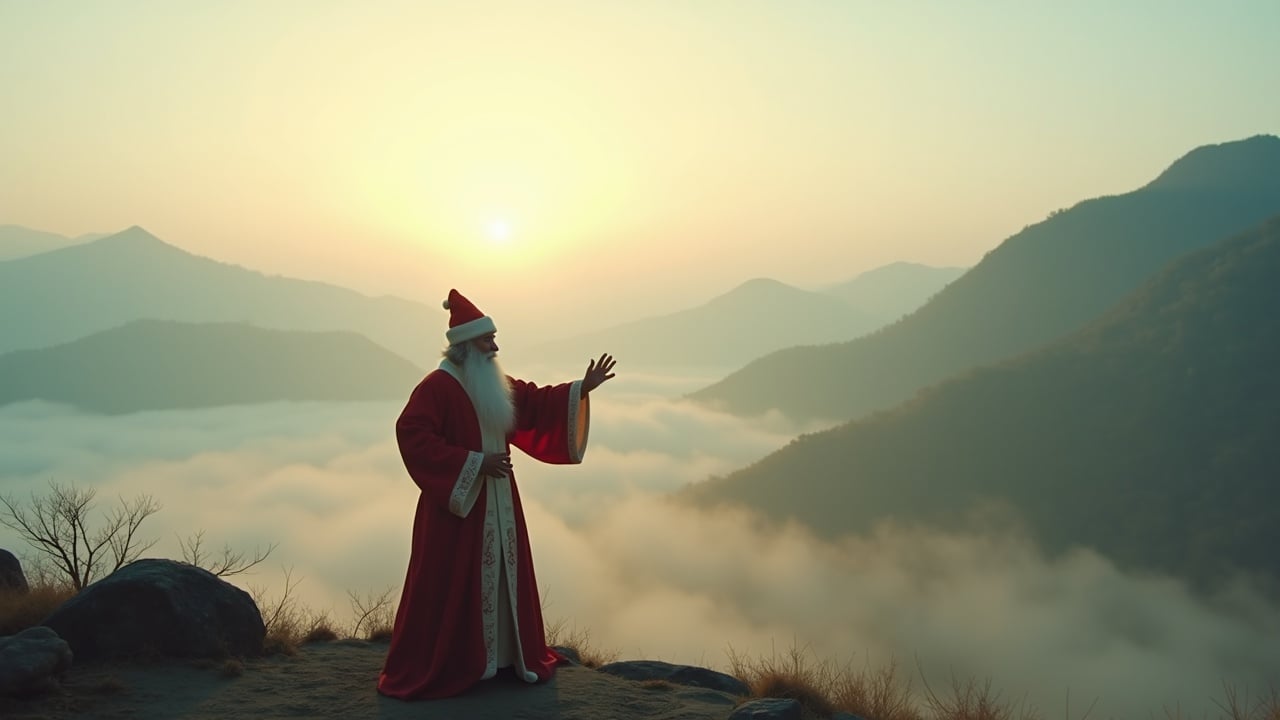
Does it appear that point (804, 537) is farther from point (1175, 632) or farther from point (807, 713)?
point (807, 713)

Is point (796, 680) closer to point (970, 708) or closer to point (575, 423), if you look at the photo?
point (970, 708)

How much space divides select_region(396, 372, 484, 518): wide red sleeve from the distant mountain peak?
123 metres

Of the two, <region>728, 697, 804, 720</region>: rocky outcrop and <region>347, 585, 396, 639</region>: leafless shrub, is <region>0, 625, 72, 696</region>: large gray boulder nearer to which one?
<region>347, 585, 396, 639</region>: leafless shrub

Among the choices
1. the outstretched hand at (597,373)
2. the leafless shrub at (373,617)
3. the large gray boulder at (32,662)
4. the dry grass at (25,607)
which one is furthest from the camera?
the leafless shrub at (373,617)

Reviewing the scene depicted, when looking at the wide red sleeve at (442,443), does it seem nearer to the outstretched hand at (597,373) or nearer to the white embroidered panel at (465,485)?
the white embroidered panel at (465,485)

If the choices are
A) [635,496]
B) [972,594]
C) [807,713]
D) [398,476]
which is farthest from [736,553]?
[398,476]

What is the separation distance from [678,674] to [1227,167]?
12639 cm

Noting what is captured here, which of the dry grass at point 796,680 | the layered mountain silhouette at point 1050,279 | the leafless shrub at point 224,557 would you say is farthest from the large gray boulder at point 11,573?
the layered mountain silhouette at point 1050,279

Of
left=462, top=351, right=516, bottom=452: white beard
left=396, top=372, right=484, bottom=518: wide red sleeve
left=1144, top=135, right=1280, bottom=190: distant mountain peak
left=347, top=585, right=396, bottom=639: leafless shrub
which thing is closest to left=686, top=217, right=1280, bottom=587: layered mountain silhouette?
left=1144, top=135, right=1280, bottom=190: distant mountain peak

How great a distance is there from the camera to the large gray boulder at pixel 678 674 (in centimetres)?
682

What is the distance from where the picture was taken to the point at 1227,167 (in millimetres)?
110875

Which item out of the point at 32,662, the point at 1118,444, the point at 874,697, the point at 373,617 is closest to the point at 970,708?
the point at 874,697

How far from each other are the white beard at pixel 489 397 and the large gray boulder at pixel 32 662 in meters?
2.87

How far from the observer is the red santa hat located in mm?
6551
